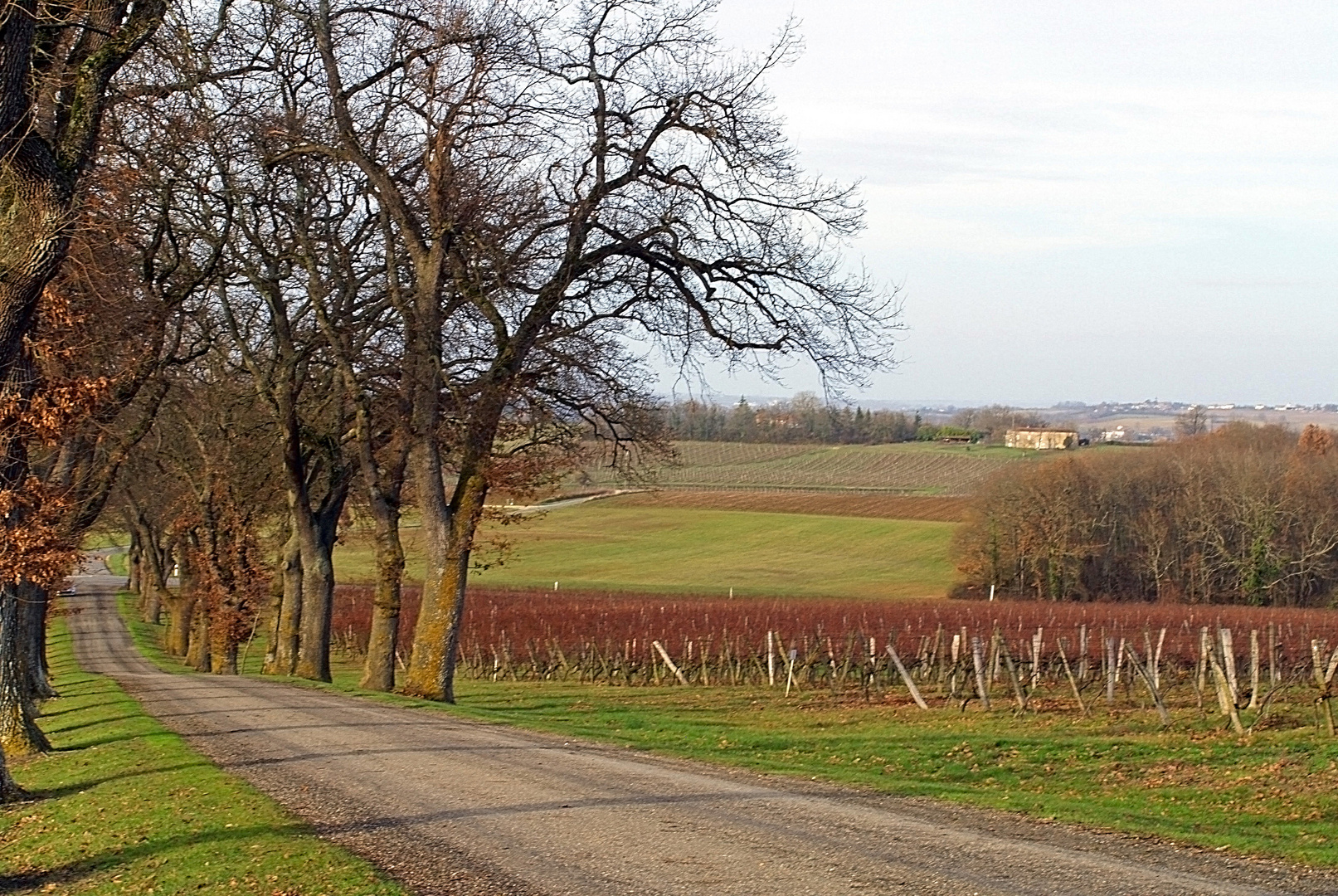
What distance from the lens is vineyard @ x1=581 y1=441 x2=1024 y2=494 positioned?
112 meters

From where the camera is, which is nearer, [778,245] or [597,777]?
[597,777]

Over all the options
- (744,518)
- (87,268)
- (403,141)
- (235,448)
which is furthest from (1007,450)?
(87,268)

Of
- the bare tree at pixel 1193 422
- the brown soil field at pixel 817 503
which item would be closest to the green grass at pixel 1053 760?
the brown soil field at pixel 817 503

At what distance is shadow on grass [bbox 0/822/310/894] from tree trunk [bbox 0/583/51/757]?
544 centimetres

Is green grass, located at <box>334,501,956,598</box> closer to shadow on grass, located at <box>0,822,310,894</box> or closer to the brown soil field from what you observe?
the brown soil field

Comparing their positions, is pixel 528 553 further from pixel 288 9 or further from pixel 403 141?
pixel 288 9

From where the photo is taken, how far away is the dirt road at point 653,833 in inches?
336

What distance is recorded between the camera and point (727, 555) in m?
88.4

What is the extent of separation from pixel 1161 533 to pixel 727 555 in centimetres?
2770

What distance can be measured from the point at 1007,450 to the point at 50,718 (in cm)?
10630

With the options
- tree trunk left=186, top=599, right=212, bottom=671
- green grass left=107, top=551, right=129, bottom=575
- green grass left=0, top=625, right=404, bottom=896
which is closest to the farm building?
green grass left=107, top=551, right=129, bottom=575

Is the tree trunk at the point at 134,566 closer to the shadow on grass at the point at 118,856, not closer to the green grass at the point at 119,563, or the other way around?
the green grass at the point at 119,563

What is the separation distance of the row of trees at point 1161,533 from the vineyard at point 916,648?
990cm

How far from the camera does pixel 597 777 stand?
12.8 m
